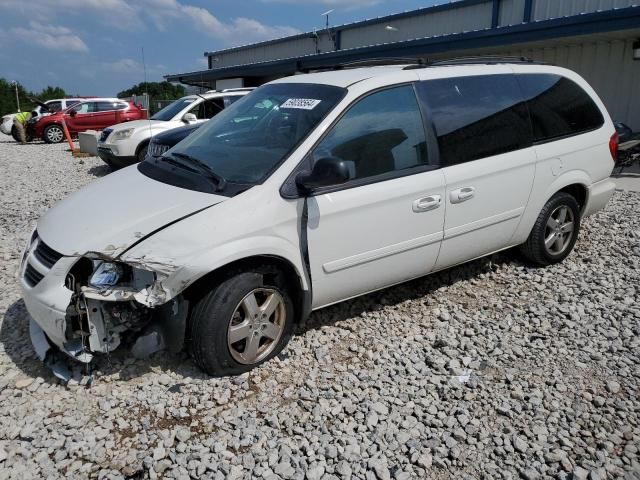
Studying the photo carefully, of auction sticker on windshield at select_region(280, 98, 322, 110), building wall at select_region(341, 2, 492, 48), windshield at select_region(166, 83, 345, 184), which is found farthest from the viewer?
building wall at select_region(341, 2, 492, 48)

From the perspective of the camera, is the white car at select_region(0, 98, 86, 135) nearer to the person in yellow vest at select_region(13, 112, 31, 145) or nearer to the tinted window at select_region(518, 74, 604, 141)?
the person in yellow vest at select_region(13, 112, 31, 145)

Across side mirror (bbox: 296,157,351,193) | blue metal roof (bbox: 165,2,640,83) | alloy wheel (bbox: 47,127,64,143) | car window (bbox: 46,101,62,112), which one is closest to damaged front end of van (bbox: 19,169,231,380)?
side mirror (bbox: 296,157,351,193)

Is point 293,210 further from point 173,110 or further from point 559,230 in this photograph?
point 173,110

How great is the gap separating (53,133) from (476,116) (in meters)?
20.8

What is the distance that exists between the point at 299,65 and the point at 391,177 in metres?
15.0

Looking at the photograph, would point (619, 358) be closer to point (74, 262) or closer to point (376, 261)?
point (376, 261)

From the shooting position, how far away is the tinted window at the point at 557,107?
4.40 meters

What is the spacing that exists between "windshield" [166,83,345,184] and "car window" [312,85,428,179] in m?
0.17

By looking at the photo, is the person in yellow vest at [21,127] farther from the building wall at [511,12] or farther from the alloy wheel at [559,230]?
the alloy wheel at [559,230]

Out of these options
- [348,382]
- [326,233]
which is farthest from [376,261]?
[348,382]

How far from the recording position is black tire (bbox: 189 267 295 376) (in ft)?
9.84

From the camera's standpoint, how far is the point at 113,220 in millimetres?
3098

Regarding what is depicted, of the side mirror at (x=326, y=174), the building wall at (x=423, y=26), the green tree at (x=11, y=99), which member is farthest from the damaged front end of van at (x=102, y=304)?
the green tree at (x=11, y=99)

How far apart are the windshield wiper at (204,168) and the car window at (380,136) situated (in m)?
0.61
